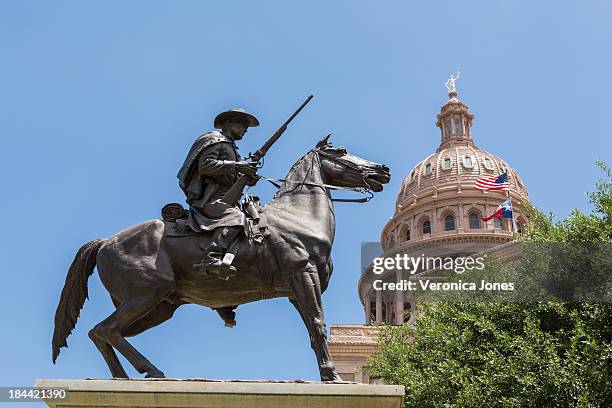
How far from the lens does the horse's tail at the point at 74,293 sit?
8812 mm

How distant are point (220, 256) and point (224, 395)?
1.65 m

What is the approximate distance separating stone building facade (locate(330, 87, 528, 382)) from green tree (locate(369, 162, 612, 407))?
46.6 m

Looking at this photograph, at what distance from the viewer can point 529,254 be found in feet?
77.6

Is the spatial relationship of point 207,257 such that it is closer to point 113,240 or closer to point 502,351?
point 113,240

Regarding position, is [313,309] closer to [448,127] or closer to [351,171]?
[351,171]

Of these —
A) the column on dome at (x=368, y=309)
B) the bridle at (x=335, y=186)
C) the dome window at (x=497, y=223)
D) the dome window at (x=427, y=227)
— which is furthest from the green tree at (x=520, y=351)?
the column on dome at (x=368, y=309)

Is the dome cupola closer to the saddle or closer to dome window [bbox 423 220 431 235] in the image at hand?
dome window [bbox 423 220 431 235]

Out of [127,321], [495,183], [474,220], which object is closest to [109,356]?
[127,321]

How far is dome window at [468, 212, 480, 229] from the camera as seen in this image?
7800 cm

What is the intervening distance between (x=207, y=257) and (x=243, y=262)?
39 centimetres

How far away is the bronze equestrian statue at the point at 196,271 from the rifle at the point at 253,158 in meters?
0.02

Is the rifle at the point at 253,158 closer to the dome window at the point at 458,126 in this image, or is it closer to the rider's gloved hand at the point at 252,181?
the rider's gloved hand at the point at 252,181

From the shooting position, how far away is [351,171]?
9547mm

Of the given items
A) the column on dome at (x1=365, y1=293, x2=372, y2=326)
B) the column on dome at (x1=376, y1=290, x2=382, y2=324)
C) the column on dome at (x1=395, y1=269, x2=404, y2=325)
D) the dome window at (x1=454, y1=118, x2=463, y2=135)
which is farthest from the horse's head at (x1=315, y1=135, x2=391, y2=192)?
the dome window at (x1=454, y1=118, x2=463, y2=135)
